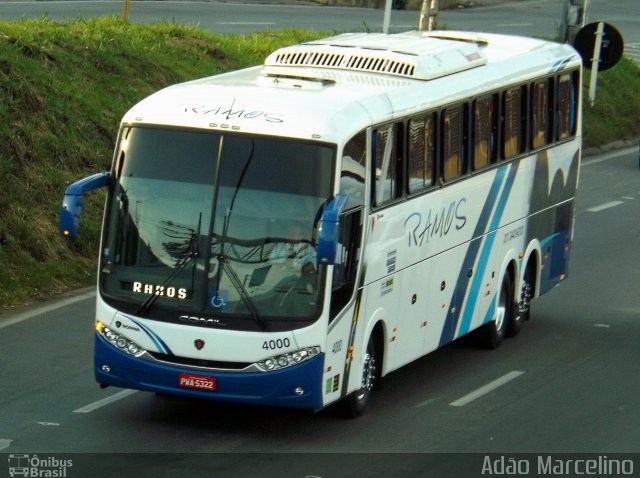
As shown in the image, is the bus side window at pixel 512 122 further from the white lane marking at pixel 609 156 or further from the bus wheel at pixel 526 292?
the white lane marking at pixel 609 156

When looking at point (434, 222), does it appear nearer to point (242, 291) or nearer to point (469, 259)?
point (469, 259)

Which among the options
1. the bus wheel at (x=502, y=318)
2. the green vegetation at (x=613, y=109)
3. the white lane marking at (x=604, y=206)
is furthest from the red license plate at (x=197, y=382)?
the green vegetation at (x=613, y=109)

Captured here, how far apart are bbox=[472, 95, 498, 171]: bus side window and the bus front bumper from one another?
4132 millimetres

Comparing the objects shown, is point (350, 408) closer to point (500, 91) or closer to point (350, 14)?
point (500, 91)

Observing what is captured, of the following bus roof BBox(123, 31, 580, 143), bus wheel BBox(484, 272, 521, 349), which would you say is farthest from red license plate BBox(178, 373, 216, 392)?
bus wheel BBox(484, 272, 521, 349)

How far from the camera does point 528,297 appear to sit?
1861cm

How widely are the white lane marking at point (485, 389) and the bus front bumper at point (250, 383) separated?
2172 mm

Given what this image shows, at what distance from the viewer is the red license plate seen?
42.4ft

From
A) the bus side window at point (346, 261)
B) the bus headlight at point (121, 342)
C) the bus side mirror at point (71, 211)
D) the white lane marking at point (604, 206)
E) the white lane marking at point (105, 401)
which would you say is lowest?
the white lane marking at point (604, 206)

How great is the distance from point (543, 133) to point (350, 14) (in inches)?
1059

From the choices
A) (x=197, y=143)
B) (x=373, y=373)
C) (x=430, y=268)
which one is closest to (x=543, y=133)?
(x=430, y=268)

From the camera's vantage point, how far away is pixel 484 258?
55.2 ft

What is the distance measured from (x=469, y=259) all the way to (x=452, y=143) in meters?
1.25

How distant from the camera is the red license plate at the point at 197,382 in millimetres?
12922
